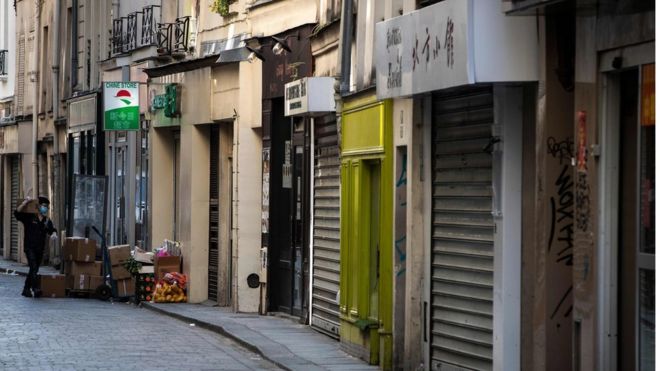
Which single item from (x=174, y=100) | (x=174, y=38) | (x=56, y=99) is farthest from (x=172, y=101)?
(x=56, y=99)

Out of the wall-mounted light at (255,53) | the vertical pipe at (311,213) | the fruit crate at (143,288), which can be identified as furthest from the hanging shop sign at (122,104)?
the vertical pipe at (311,213)

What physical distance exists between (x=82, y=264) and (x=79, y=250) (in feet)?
1.11

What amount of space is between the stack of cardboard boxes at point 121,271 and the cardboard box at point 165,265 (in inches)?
25.3

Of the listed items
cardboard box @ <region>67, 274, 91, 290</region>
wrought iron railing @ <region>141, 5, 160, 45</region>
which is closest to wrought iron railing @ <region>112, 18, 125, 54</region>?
wrought iron railing @ <region>141, 5, 160, 45</region>

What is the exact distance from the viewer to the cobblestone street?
1562cm

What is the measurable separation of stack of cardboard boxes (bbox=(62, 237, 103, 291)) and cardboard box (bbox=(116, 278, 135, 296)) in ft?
1.49

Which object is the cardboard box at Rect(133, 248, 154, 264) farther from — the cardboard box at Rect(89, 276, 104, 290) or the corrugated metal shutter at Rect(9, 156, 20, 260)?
the corrugated metal shutter at Rect(9, 156, 20, 260)

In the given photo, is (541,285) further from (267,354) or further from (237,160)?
(237,160)

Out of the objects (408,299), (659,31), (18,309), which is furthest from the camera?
(18,309)

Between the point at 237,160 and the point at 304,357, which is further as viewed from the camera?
the point at 237,160

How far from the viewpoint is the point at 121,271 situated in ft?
86.8

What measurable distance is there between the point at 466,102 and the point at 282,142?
29.2ft

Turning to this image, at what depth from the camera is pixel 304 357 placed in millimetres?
16359

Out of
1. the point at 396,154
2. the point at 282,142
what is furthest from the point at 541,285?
the point at 282,142
